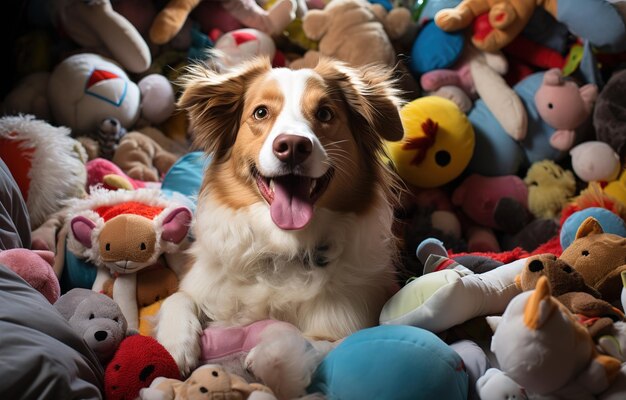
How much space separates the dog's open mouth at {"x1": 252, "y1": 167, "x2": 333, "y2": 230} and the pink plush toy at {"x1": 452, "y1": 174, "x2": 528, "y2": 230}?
126cm

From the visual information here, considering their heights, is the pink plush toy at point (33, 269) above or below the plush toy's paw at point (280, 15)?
below

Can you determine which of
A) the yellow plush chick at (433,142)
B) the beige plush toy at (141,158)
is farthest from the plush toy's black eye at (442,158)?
the beige plush toy at (141,158)

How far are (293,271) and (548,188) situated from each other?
1476mm

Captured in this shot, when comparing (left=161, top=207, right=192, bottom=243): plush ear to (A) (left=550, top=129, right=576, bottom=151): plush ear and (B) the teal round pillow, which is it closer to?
(B) the teal round pillow

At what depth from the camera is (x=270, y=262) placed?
1890 mm

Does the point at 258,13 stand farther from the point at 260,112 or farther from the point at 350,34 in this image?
the point at 260,112

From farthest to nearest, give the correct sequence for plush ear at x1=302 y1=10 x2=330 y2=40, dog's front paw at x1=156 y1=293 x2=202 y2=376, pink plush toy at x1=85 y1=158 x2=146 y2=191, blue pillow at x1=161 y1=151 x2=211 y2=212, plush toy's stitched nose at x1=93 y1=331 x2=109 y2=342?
plush ear at x1=302 y1=10 x2=330 y2=40
blue pillow at x1=161 y1=151 x2=211 y2=212
pink plush toy at x1=85 y1=158 x2=146 y2=191
dog's front paw at x1=156 y1=293 x2=202 y2=376
plush toy's stitched nose at x1=93 y1=331 x2=109 y2=342

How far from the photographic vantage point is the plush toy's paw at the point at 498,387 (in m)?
1.30

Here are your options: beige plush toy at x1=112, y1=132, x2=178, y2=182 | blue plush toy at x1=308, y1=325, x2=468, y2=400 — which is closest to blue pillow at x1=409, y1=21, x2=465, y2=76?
beige plush toy at x1=112, y1=132, x2=178, y2=182

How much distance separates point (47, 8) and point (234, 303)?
1813mm

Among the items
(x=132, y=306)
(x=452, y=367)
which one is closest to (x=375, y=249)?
(x=452, y=367)

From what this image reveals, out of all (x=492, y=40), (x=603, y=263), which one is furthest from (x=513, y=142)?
(x=603, y=263)

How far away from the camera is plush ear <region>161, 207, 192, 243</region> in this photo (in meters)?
2.06

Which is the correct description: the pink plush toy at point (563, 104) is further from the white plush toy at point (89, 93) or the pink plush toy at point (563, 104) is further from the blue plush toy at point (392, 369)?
the white plush toy at point (89, 93)
